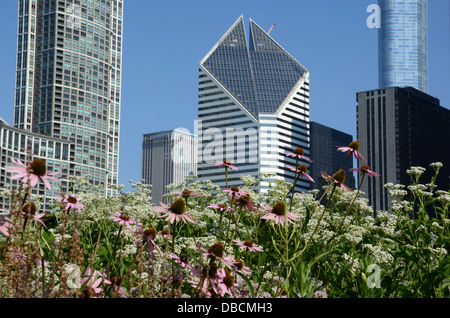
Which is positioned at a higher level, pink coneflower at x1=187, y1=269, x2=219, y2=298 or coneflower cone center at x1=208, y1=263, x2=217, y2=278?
coneflower cone center at x1=208, y1=263, x2=217, y2=278

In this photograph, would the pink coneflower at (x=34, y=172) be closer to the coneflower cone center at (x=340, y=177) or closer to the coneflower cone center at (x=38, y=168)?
the coneflower cone center at (x=38, y=168)

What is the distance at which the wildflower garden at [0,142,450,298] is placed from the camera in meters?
3.05

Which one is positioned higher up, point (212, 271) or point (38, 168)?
point (38, 168)

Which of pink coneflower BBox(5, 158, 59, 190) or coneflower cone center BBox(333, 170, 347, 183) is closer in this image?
pink coneflower BBox(5, 158, 59, 190)

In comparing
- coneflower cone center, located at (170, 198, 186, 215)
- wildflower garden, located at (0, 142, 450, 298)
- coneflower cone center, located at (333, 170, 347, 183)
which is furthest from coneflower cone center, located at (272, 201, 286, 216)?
coneflower cone center, located at (170, 198, 186, 215)

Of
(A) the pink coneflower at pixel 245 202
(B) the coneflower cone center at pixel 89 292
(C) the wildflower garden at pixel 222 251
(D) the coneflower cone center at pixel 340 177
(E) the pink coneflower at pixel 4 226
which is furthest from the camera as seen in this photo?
(D) the coneflower cone center at pixel 340 177

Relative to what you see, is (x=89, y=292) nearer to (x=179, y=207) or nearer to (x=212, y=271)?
(x=212, y=271)

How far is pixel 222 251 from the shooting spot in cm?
316

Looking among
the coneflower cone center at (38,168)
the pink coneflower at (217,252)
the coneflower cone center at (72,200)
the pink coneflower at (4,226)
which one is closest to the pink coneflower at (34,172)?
the coneflower cone center at (38,168)

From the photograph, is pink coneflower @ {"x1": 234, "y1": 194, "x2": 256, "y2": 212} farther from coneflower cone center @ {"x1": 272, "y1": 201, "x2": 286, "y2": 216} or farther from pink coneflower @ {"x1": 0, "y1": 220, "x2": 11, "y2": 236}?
pink coneflower @ {"x1": 0, "y1": 220, "x2": 11, "y2": 236}

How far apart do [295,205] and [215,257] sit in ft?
13.1

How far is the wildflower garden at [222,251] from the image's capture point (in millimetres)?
3049

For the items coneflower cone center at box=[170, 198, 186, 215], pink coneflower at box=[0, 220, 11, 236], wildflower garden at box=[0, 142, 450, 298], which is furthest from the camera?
coneflower cone center at box=[170, 198, 186, 215]

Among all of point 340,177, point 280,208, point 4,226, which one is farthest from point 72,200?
point 340,177
